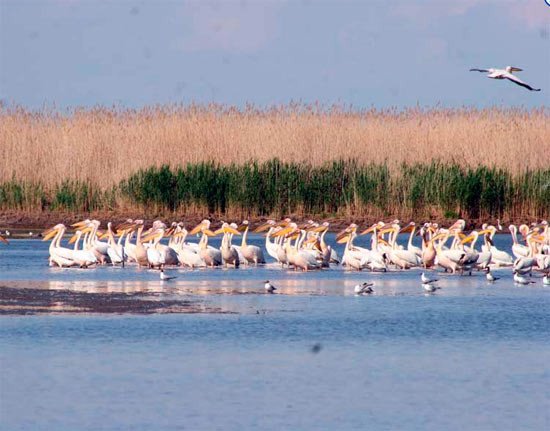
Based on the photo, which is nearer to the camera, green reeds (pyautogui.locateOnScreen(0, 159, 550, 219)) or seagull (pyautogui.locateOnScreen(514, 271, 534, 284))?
seagull (pyautogui.locateOnScreen(514, 271, 534, 284))

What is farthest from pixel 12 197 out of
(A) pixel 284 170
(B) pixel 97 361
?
(B) pixel 97 361

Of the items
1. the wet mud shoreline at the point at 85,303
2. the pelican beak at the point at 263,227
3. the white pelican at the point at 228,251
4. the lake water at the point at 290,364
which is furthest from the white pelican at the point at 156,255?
the wet mud shoreline at the point at 85,303

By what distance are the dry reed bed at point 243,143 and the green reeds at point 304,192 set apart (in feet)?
0.89

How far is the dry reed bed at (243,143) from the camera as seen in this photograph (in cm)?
2222

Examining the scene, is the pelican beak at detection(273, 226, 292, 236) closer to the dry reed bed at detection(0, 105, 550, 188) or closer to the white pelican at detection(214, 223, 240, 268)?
the white pelican at detection(214, 223, 240, 268)

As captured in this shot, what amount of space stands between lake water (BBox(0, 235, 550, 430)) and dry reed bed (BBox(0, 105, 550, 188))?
356 inches

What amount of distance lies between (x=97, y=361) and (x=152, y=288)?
16.0ft

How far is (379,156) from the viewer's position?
72.9 ft

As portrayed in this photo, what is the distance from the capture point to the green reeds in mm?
21422

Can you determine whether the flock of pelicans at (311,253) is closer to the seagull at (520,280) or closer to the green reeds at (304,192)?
the seagull at (520,280)

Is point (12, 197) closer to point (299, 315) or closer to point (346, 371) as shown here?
point (299, 315)

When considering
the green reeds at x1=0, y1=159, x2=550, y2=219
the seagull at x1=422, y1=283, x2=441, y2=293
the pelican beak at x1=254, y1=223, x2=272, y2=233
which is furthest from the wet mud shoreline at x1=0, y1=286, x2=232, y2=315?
the green reeds at x1=0, y1=159, x2=550, y2=219

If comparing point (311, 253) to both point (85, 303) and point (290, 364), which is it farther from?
point (290, 364)

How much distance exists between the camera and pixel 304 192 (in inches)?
864
